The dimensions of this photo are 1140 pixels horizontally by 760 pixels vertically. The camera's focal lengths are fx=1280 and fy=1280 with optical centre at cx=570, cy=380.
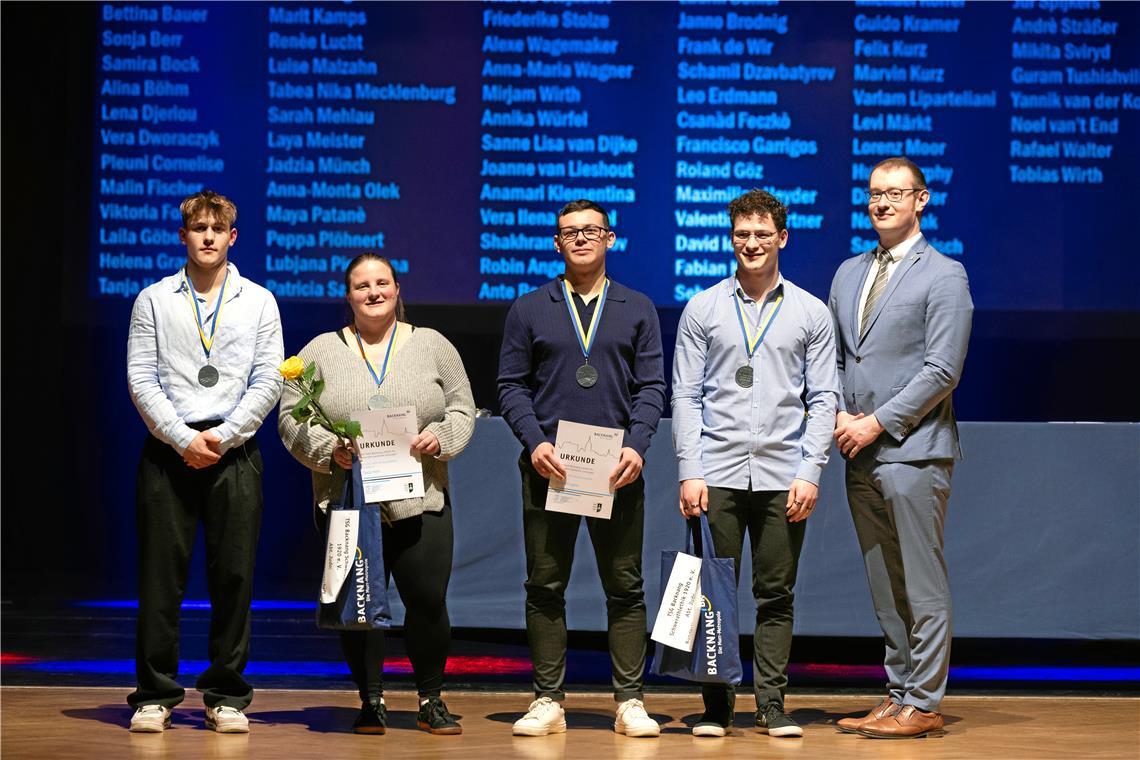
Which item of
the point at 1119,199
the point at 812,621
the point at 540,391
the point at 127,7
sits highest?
the point at 127,7

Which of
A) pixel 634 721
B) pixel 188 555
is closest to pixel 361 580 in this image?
pixel 188 555

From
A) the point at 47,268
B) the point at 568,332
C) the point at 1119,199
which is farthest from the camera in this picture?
the point at 47,268

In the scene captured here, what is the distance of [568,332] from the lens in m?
3.77

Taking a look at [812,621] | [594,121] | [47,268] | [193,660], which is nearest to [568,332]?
[812,621]

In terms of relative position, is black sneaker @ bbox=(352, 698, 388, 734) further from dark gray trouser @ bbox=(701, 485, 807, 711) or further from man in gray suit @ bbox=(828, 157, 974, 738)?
man in gray suit @ bbox=(828, 157, 974, 738)

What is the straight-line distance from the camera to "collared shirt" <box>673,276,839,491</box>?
12.1 ft

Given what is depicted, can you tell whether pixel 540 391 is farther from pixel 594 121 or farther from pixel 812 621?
pixel 594 121

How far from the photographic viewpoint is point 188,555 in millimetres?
3775

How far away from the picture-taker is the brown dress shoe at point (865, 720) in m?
3.84

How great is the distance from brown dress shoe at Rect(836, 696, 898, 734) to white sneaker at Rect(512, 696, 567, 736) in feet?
2.81

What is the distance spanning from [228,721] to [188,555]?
19.5 inches

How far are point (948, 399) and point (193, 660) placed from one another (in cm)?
307

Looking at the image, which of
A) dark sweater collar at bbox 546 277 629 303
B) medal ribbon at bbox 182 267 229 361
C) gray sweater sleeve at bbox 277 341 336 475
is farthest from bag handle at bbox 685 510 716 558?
medal ribbon at bbox 182 267 229 361

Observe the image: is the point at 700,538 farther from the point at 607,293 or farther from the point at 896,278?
the point at 896,278
